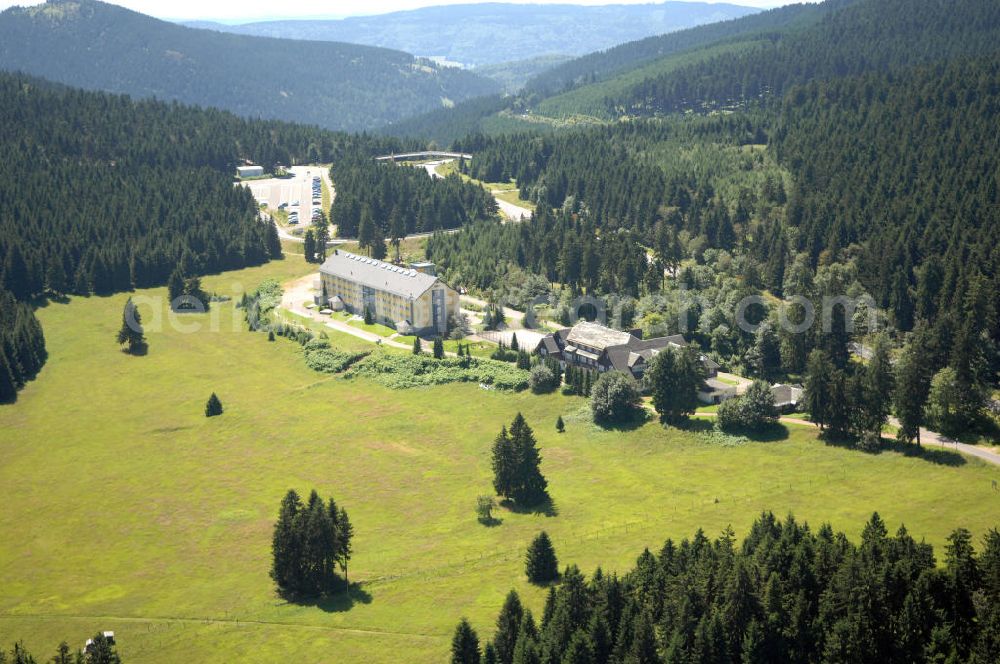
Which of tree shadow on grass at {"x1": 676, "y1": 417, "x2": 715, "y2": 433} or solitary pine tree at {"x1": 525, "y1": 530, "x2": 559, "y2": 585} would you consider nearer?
solitary pine tree at {"x1": 525, "y1": 530, "x2": 559, "y2": 585}

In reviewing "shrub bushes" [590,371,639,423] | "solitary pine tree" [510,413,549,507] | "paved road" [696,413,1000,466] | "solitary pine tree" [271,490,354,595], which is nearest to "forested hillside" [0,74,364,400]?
"solitary pine tree" [271,490,354,595]

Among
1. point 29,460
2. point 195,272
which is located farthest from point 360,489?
point 195,272

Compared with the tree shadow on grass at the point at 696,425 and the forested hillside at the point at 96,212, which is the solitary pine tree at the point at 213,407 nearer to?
the forested hillside at the point at 96,212

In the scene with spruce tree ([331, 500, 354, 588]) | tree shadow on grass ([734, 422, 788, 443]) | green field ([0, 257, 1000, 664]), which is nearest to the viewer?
green field ([0, 257, 1000, 664])

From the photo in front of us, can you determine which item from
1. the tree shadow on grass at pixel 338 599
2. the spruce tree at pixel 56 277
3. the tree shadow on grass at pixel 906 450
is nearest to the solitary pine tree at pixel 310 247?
the spruce tree at pixel 56 277

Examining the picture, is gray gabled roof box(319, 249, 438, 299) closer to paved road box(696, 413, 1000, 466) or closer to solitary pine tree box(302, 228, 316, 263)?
solitary pine tree box(302, 228, 316, 263)

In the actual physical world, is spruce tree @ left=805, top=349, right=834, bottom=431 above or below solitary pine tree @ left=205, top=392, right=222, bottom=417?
above

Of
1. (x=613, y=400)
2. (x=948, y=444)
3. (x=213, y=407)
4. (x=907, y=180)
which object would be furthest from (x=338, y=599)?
(x=907, y=180)

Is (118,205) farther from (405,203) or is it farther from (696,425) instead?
(696,425)
